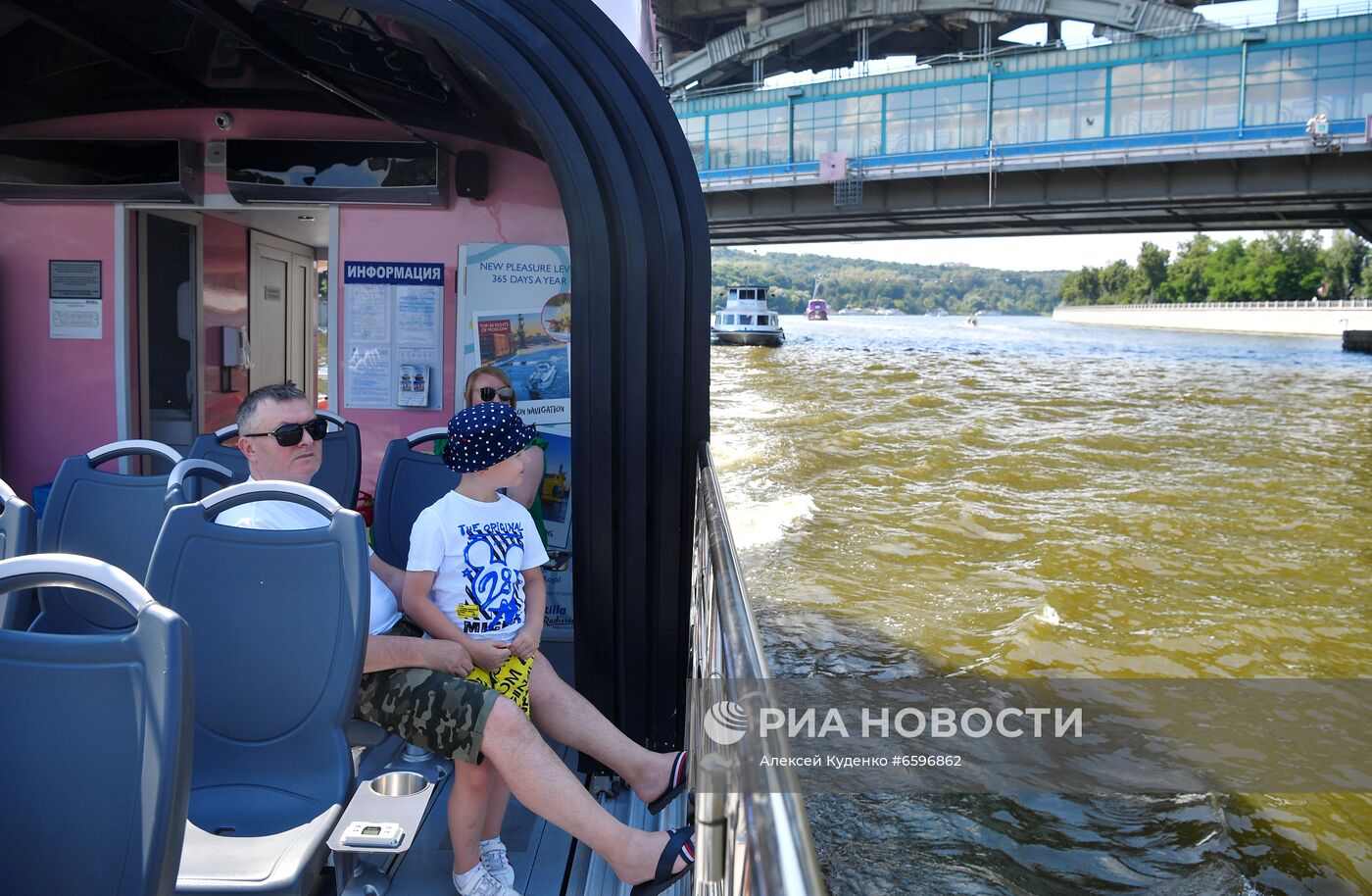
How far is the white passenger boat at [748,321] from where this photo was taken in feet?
176

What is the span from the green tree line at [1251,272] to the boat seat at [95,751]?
89.4 m

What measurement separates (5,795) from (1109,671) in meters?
8.82

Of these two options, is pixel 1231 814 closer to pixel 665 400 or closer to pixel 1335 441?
pixel 665 400

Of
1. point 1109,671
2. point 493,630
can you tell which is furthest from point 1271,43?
point 493,630

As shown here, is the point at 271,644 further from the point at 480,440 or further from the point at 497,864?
the point at 497,864

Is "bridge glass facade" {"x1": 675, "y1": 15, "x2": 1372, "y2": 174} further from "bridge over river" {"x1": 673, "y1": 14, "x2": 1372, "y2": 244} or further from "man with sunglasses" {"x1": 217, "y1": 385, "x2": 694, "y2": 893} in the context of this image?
"man with sunglasses" {"x1": 217, "y1": 385, "x2": 694, "y2": 893}

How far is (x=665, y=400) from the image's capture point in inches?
158

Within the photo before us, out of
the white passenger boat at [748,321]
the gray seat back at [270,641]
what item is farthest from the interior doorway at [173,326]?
the white passenger boat at [748,321]

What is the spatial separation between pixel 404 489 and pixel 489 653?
151cm

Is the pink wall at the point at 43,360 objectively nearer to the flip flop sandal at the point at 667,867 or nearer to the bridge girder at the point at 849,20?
the flip flop sandal at the point at 667,867

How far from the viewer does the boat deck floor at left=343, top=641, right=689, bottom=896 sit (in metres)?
3.21

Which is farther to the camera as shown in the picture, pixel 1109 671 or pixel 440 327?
pixel 1109 671

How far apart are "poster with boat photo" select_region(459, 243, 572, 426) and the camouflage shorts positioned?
8.32 ft

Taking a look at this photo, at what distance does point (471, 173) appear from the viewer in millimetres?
5715
